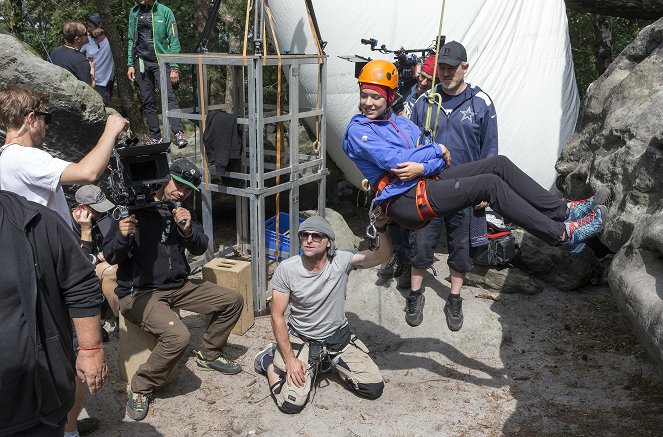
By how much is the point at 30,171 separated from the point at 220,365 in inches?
102

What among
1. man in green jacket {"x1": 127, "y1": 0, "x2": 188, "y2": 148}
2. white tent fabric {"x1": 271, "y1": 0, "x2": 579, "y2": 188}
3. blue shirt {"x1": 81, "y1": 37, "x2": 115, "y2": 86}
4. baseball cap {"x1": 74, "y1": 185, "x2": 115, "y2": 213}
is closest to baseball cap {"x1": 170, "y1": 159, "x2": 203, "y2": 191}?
baseball cap {"x1": 74, "y1": 185, "x2": 115, "y2": 213}

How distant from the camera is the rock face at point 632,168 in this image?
11.3ft

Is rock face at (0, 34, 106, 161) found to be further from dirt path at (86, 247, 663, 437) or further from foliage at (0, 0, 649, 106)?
foliage at (0, 0, 649, 106)

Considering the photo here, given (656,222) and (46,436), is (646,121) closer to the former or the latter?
(656,222)

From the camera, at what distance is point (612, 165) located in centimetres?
478

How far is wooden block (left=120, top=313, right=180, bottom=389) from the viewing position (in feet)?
16.1

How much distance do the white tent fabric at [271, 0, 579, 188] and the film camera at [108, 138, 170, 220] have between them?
3539 millimetres

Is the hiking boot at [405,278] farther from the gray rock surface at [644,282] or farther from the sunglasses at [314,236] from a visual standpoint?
the gray rock surface at [644,282]

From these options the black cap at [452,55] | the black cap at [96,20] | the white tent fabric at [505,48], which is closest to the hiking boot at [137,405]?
the black cap at [452,55]

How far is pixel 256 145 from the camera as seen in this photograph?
5.91 m

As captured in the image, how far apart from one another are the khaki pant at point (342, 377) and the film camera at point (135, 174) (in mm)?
1587

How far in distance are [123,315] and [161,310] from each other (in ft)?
1.02

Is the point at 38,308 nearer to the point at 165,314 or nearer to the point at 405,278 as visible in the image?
the point at 165,314

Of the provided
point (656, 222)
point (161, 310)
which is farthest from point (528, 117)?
point (161, 310)
